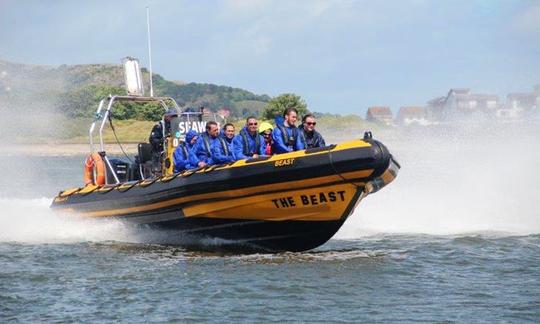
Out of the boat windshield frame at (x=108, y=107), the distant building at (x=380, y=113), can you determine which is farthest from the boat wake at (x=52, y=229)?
the distant building at (x=380, y=113)

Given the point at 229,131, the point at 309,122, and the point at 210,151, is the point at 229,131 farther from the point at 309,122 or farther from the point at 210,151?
the point at 309,122

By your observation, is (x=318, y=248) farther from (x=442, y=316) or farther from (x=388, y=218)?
(x=442, y=316)

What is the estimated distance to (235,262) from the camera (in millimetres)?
10672

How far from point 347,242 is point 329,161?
2.35 meters

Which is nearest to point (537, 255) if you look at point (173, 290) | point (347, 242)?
point (347, 242)

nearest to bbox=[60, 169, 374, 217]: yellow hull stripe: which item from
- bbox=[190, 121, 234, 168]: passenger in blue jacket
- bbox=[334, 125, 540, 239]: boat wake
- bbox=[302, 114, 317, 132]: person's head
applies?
bbox=[190, 121, 234, 168]: passenger in blue jacket

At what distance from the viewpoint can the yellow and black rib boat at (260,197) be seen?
10305 mm

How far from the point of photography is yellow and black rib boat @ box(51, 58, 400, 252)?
10.3 meters

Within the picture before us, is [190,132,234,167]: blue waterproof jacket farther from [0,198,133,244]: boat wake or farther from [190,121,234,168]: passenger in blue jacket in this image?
[0,198,133,244]: boat wake

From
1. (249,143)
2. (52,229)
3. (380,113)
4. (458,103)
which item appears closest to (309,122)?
(249,143)

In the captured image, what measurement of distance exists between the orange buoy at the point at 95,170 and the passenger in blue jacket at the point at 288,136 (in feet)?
11.3

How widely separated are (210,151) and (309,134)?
4.29 ft

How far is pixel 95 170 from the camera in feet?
44.8

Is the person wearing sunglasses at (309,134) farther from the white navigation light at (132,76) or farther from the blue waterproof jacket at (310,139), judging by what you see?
the white navigation light at (132,76)
